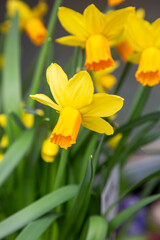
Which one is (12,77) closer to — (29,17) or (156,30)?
(29,17)

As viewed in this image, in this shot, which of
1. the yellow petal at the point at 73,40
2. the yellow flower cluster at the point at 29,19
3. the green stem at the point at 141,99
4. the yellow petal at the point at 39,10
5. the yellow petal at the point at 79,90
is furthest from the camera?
the yellow petal at the point at 39,10

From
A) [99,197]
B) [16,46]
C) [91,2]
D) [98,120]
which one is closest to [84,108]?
[98,120]

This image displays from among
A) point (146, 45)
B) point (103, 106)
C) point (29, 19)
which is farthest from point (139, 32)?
point (29, 19)

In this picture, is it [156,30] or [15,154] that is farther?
[15,154]

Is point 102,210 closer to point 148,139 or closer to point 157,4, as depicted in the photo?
point 148,139

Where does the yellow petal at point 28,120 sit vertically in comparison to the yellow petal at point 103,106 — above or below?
below

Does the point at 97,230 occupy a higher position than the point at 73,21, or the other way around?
the point at 73,21

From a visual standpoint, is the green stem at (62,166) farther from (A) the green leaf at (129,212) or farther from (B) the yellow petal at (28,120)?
(B) the yellow petal at (28,120)

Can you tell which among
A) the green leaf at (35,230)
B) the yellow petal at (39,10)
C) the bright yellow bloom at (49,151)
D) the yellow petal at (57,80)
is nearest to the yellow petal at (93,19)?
the yellow petal at (57,80)
